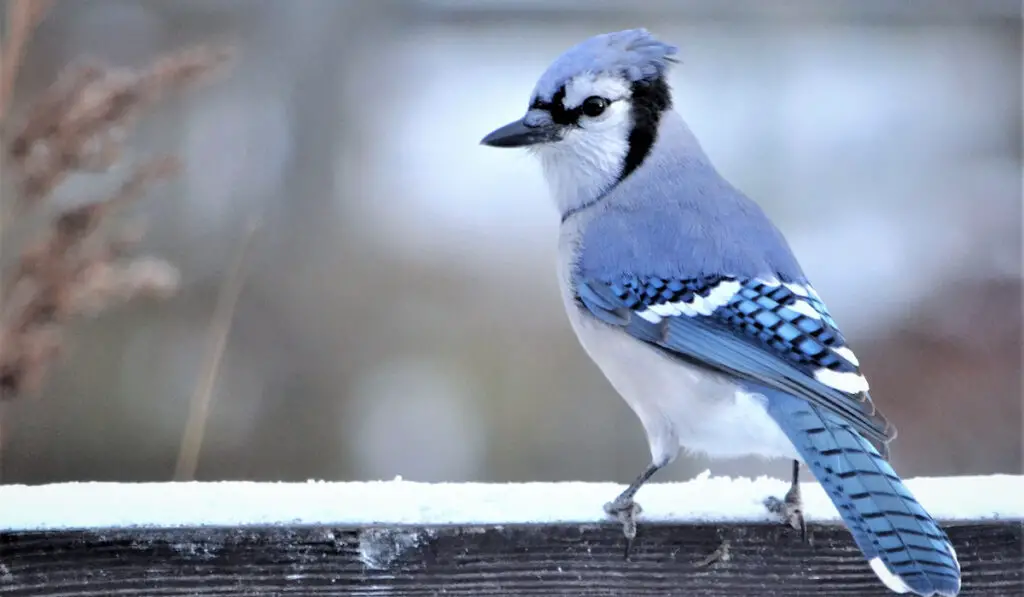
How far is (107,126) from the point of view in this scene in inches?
58.7

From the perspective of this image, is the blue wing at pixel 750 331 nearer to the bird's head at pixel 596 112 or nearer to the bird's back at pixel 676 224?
the bird's back at pixel 676 224

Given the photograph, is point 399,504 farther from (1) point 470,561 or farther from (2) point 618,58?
(2) point 618,58

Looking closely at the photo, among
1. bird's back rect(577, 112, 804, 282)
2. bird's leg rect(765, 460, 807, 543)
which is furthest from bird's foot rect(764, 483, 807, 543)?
bird's back rect(577, 112, 804, 282)

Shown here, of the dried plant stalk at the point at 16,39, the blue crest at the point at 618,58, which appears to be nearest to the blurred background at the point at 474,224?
the dried plant stalk at the point at 16,39

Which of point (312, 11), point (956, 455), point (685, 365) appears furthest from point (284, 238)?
point (956, 455)

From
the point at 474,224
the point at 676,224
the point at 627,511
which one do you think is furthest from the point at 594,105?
the point at 474,224

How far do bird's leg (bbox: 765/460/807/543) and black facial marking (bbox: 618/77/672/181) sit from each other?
0.51 metres

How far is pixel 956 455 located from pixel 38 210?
159cm

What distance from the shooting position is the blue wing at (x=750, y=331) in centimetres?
115

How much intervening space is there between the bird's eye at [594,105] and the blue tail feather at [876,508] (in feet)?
1.54

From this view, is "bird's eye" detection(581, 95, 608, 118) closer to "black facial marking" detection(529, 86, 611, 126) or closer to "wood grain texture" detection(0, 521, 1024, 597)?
"black facial marking" detection(529, 86, 611, 126)

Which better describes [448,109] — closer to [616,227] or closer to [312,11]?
[312,11]

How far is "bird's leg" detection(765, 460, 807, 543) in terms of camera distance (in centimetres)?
116

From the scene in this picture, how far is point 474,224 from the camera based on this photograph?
6.86 ft
